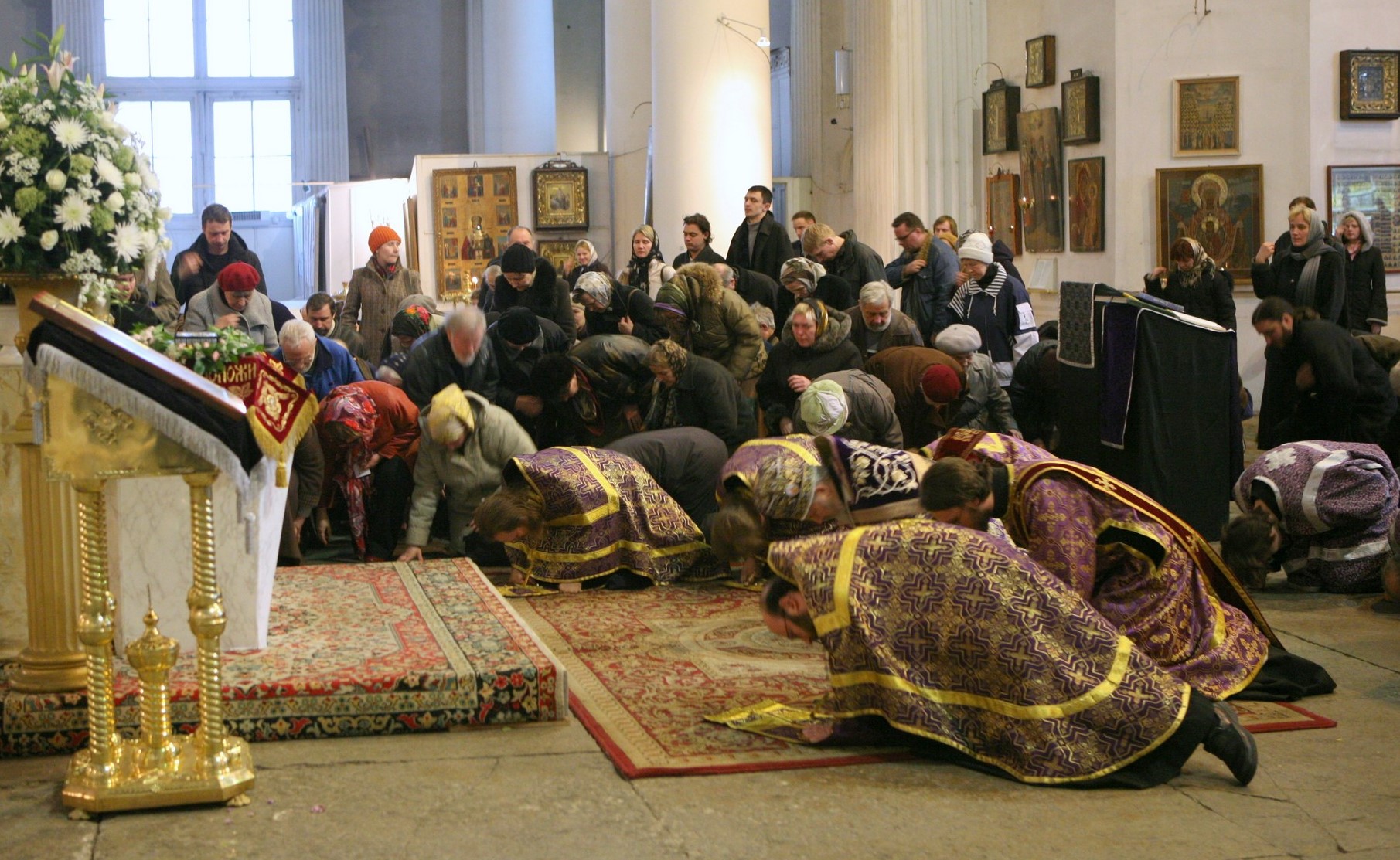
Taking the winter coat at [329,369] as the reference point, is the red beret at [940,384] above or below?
below

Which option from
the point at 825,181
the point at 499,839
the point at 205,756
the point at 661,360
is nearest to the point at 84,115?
the point at 205,756

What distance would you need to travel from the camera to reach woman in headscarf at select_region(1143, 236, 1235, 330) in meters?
9.55

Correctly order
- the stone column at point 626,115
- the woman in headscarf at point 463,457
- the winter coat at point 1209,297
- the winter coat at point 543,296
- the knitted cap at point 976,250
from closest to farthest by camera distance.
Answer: the woman in headscarf at point 463,457 → the winter coat at point 543,296 → the knitted cap at point 976,250 → the winter coat at point 1209,297 → the stone column at point 626,115

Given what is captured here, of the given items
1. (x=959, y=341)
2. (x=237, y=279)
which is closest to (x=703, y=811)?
(x=959, y=341)

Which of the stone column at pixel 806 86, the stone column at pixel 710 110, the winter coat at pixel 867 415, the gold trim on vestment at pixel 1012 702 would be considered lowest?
the gold trim on vestment at pixel 1012 702

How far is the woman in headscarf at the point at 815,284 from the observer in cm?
818

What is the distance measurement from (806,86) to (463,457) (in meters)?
12.3

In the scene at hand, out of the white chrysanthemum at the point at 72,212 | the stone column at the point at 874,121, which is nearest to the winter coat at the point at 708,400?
the white chrysanthemum at the point at 72,212

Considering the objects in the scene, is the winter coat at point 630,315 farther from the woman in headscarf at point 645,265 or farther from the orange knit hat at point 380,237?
the orange knit hat at point 380,237

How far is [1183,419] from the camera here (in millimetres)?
6859

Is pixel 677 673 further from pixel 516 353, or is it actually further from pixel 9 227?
pixel 516 353

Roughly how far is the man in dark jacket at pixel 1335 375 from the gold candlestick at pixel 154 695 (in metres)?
5.24

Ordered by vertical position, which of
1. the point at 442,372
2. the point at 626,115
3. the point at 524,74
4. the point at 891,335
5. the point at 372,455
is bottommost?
the point at 372,455

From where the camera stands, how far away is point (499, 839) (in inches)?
132
